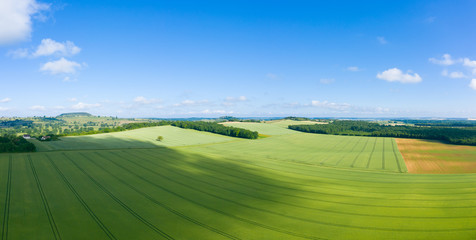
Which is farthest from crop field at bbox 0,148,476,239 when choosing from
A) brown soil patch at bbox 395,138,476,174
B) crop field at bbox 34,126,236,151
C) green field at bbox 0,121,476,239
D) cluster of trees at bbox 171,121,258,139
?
cluster of trees at bbox 171,121,258,139

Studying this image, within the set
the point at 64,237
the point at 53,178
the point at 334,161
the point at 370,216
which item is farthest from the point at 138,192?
the point at 334,161

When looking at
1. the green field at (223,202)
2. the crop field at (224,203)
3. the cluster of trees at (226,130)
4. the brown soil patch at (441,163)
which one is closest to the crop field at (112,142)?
the green field at (223,202)

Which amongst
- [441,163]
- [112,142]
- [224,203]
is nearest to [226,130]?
[112,142]

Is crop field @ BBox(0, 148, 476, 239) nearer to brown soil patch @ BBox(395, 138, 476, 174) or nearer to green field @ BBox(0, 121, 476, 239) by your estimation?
green field @ BBox(0, 121, 476, 239)

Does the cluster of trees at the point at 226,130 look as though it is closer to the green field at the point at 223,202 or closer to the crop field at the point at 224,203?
the green field at the point at 223,202

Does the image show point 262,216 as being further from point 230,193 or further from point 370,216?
point 370,216

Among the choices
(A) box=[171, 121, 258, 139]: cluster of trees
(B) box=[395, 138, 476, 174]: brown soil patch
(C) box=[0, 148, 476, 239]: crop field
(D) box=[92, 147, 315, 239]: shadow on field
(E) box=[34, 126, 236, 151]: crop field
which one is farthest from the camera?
(A) box=[171, 121, 258, 139]: cluster of trees
